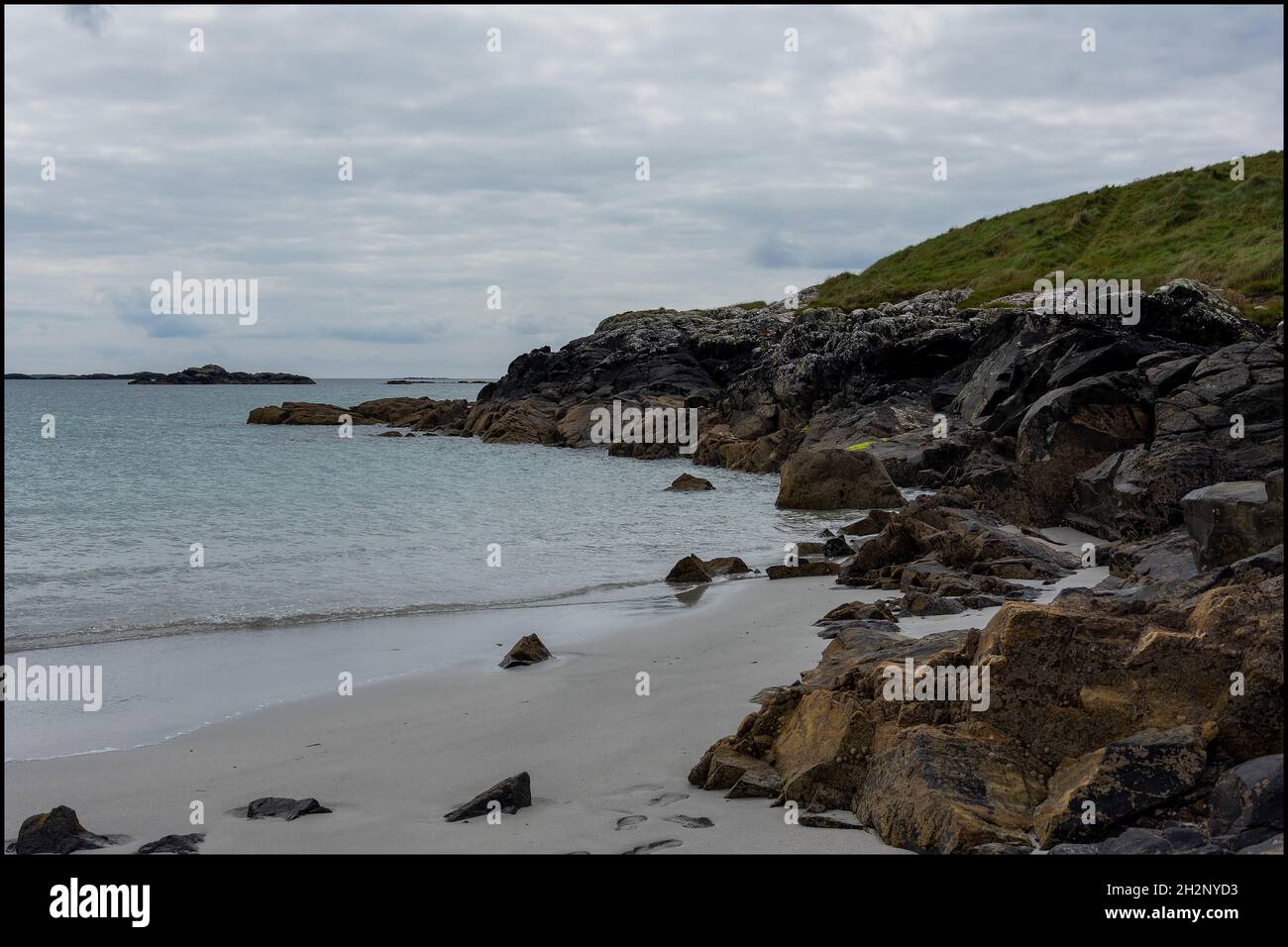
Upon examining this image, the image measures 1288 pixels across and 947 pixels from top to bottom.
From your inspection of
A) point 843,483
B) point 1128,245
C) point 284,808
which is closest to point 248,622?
point 284,808

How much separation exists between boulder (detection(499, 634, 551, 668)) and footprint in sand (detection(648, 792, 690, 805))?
4636 mm

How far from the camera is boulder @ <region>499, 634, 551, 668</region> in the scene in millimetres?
10945

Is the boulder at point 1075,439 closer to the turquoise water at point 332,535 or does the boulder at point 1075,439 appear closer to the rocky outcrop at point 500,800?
the turquoise water at point 332,535

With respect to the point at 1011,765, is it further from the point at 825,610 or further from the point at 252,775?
the point at 825,610

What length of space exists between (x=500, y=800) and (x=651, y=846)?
1.20 metres

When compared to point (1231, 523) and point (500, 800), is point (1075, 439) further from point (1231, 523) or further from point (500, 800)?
point (500, 800)

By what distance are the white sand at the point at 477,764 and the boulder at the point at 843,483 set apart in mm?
15186

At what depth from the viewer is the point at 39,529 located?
22.7m

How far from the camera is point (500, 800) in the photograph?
251 inches

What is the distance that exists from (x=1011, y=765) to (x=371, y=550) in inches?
640

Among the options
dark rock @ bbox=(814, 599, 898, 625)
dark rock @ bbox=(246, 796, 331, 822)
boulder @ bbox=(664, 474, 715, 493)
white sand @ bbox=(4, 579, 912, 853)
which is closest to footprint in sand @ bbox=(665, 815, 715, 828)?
white sand @ bbox=(4, 579, 912, 853)

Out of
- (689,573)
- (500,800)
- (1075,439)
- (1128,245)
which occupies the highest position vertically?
(1128,245)

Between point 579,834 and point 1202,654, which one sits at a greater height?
point 1202,654
